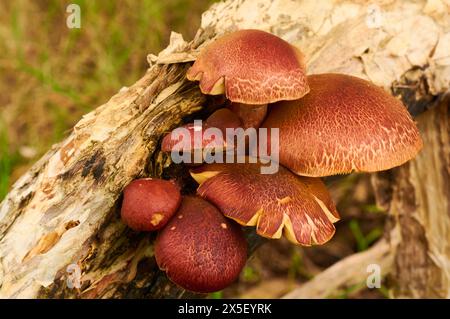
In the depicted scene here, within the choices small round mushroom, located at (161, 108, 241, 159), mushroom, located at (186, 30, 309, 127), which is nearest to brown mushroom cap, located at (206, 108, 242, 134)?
small round mushroom, located at (161, 108, 241, 159)

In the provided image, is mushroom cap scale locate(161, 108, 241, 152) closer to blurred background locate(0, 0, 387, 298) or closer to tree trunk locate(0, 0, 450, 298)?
tree trunk locate(0, 0, 450, 298)

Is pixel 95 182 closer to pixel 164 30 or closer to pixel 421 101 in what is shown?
pixel 421 101

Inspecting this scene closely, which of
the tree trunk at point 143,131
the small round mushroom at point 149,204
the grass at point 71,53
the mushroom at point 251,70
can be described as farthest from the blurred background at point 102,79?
the mushroom at point 251,70

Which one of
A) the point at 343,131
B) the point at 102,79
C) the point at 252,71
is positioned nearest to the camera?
the point at 252,71

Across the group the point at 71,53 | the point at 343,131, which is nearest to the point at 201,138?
the point at 343,131

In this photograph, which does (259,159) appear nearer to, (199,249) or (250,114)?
(250,114)

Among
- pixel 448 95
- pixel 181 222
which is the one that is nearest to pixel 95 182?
pixel 181 222
